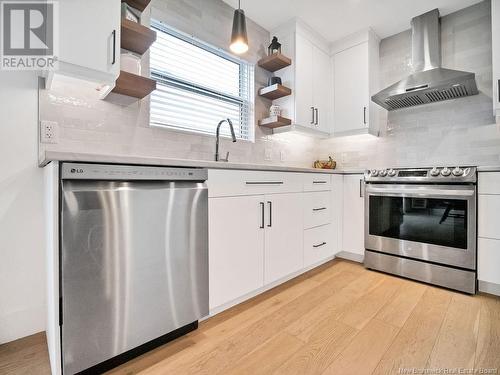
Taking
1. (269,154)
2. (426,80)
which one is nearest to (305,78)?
(269,154)

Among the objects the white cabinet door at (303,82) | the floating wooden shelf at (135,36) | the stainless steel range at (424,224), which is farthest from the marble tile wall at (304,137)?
the stainless steel range at (424,224)

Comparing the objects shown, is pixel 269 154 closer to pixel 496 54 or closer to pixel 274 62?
pixel 274 62

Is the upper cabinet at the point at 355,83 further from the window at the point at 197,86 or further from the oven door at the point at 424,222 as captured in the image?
the window at the point at 197,86

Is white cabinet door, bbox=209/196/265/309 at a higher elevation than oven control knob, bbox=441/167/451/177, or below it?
below

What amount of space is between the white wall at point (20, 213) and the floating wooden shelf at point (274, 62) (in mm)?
1869

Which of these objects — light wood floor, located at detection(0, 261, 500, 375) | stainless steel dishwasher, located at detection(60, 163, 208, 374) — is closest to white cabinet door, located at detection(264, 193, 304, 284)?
light wood floor, located at detection(0, 261, 500, 375)

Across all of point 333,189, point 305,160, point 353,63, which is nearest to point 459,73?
point 353,63

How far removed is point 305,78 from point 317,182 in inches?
45.5

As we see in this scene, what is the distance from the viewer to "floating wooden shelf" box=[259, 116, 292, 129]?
2497mm

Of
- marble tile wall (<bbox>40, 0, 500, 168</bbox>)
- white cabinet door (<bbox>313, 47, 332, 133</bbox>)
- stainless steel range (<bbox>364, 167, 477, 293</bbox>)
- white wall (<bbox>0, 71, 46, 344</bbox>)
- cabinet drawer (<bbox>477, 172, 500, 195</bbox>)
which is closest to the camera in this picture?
white wall (<bbox>0, 71, 46, 344</bbox>)

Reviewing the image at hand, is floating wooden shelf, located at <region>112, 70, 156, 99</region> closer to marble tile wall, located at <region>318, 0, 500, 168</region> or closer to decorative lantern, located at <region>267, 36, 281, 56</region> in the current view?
decorative lantern, located at <region>267, 36, 281, 56</region>

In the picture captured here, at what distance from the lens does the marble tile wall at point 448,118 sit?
229 cm

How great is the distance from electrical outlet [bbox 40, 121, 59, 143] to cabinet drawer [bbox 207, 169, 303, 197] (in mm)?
914

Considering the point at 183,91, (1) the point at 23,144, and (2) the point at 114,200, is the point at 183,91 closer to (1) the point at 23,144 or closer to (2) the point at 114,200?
(1) the point at 23,144
